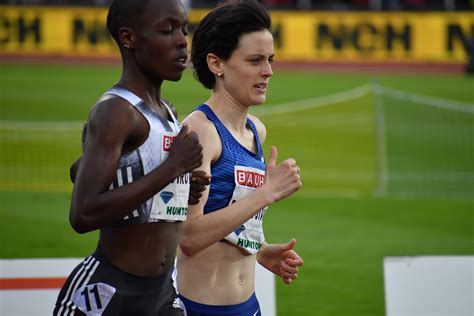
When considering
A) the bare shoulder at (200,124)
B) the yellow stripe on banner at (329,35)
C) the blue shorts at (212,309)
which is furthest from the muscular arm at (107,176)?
the yellow stripe on banner at (329,35)

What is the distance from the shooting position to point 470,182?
53.5 feet

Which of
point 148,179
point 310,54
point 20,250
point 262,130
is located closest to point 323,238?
point 20,250

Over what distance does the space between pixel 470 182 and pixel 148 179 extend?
13.3m

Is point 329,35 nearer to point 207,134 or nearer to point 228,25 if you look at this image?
point 228,25

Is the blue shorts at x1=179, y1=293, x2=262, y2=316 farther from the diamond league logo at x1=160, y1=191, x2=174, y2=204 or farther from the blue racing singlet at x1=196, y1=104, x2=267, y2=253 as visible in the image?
the diamond league logo at x1=160, y1=191, x2=174, y2=204

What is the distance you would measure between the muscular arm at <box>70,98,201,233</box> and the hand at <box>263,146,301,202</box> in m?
0.63

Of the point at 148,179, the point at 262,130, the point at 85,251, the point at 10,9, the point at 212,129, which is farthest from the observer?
the point at 10,9

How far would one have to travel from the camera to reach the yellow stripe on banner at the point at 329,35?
92.7ft

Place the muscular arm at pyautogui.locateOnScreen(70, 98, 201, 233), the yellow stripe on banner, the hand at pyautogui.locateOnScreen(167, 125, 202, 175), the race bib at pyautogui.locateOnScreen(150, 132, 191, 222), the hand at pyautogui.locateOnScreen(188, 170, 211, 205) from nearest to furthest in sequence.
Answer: the muscular arm at pyautogui.locateOnScreen(70, 98, 201, 233) → the hand at pyautogui.locateOnScreen(167, 125, 202, 175) → the race bib at pyautogui.locateOnScreen(150, 132, 191, 222) → the hand at pyautogui.locateOnScreen(188, 170, 211, 205) → the yellow stripe on banner

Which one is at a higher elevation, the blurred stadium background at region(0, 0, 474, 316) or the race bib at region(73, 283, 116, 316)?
the race bib at region(73, 283, 116, 316)

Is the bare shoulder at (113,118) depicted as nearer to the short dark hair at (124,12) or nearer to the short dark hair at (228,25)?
the short dark hair at (124,12)

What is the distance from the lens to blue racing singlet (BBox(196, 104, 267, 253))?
448 cm

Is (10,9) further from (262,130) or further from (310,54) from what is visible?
(262,130)

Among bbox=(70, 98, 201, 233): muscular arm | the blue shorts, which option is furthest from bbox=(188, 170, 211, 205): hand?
the blue shorts
